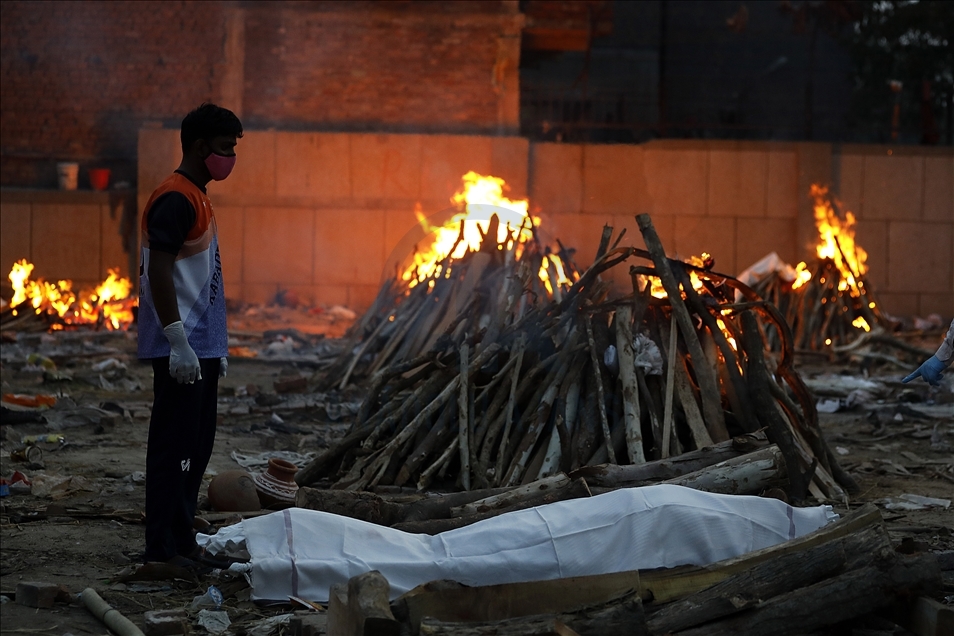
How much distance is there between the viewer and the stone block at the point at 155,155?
585 inches

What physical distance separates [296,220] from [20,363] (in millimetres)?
5442

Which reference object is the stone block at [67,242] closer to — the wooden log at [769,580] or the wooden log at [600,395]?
the wooden log at [600,395]

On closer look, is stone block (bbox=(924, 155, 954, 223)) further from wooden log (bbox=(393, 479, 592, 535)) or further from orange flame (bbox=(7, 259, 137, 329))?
wooden log (bbox=(393, 479, 592, 535))

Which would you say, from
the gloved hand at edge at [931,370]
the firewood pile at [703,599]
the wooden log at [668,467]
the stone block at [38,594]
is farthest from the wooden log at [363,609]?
the gloved hand at edge at [931,370]

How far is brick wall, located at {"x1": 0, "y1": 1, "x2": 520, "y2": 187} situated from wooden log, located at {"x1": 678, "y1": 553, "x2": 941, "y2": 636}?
12.6 m

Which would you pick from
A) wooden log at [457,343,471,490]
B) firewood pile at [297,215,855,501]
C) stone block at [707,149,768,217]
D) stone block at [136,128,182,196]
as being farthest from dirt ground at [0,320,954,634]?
stone block at [707,149,768,217]

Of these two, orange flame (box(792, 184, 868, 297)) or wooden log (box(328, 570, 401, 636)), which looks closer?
wooden log (box(328, 570, 401, 636))

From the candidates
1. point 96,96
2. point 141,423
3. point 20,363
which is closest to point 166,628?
point 141,423

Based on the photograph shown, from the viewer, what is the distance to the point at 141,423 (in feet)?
26.0

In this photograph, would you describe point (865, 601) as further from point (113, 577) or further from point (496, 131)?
point (496, 131)

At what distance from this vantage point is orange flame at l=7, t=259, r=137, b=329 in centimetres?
1382

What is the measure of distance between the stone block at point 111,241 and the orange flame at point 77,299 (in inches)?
4.1

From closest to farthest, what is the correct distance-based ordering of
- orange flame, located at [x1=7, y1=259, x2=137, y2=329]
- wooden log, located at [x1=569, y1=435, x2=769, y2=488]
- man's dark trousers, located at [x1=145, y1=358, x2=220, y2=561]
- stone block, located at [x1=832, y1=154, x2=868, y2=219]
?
man's dark trousers, located at [x1=145, y1=358, x2=220, y2=561], wooden log, located at [x1=569, y1=435, x2=769, y2=488], orange flame, located at [x1=7, y1=259, x2=137, y2=329], stone block, located at [x1=832, y1=154, x2=868, y2=219]

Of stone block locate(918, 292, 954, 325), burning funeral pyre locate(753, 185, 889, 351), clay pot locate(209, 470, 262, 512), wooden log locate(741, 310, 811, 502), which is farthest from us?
stone block locate(918, 292, 954, 325)
